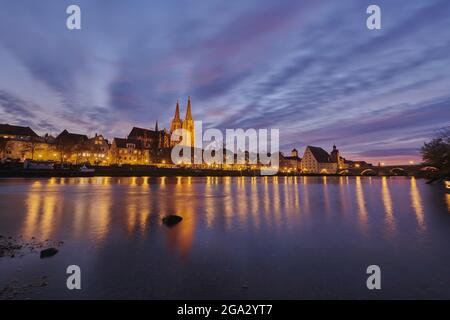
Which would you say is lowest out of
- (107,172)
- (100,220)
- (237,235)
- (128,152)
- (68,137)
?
(237,235)

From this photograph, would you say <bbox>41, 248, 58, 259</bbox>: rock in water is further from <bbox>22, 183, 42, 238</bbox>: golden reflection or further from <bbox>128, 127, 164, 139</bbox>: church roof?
<bbox>128, 127, 164, 139</bbox>: church roof

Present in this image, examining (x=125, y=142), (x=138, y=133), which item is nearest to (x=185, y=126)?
(x=138, y=133)

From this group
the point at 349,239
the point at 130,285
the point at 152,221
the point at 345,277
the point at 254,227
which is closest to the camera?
the point at 130,285

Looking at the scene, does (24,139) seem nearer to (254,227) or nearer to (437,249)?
(254,227)

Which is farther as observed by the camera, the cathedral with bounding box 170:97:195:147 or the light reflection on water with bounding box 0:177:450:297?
the cathedral with bounding box 170:97:195:147

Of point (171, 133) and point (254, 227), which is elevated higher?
point (171, 133)

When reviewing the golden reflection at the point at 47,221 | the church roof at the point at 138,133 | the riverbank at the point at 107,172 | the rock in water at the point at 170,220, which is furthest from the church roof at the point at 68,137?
the rock in water at the point at 170,220

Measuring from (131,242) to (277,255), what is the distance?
Result: 7312 mm

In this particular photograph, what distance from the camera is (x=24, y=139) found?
112438mm

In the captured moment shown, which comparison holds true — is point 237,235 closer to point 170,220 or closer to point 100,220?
point 170,220

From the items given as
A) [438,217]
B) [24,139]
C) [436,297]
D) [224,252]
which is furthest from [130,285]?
[24,139]

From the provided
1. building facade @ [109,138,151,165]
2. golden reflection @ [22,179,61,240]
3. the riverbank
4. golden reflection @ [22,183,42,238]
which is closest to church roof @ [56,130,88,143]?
building facade @ [109,138,151,165]

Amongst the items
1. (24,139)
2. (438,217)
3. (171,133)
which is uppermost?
(171,133)
